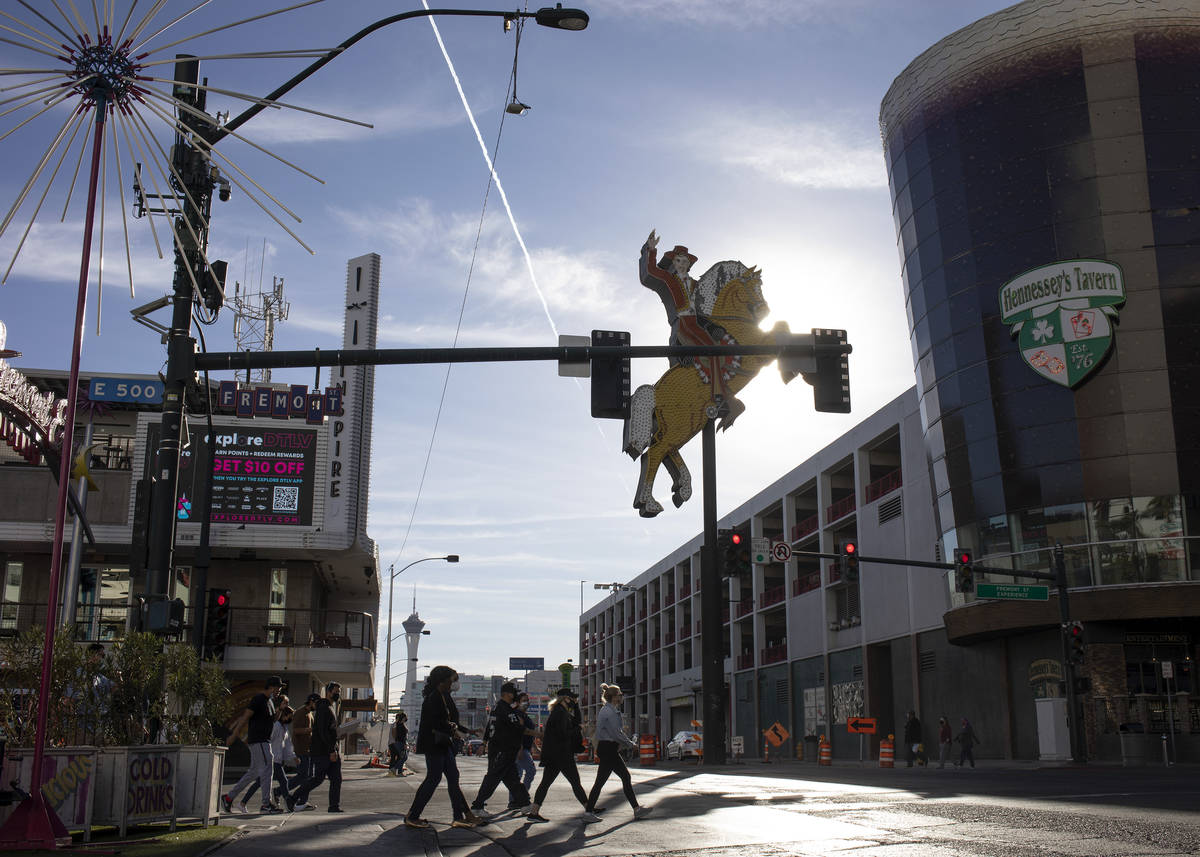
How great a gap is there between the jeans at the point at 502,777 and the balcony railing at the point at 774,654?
4805 cm

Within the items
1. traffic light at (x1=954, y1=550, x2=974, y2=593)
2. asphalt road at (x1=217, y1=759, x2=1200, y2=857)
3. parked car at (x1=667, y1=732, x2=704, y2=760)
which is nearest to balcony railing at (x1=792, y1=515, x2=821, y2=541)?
parked car at (x1=667, y1=732, x2=704, y2=760)

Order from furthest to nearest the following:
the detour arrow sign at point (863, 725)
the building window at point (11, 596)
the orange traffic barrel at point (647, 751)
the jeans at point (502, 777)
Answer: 1. the detour arrow sign at point (863, 725)
2. the orange traffic barrel at point (647, 751)
3. the building window at point (11, 596)
4. the jeans at point (502, 777)

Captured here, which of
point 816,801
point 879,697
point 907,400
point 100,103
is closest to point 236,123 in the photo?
point 100,103

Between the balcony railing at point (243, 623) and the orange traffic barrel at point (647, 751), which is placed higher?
the balcony railing at point (243, 623)

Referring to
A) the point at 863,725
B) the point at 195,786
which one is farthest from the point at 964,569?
the point at 195,786

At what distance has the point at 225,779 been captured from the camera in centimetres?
2897

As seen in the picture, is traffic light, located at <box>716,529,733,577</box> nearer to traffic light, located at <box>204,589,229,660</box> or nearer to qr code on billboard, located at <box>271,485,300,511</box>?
traffic light, located at <box>204,589,229,660</box>

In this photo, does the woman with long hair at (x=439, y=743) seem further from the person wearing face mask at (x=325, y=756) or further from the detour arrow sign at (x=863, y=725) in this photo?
the detour arrow sign at (x=863, y=725)

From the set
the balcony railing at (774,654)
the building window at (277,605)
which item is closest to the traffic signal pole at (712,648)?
the building window at (277,605)

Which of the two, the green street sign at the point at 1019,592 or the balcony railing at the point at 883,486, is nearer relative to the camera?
the green street sign at the point at 1019,592

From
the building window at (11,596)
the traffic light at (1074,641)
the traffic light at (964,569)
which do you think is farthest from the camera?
the building window at (11,596)

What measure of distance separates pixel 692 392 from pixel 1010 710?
16219 millimetres

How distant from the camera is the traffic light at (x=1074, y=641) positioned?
3089cm

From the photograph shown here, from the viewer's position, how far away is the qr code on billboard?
38469 millimetres
